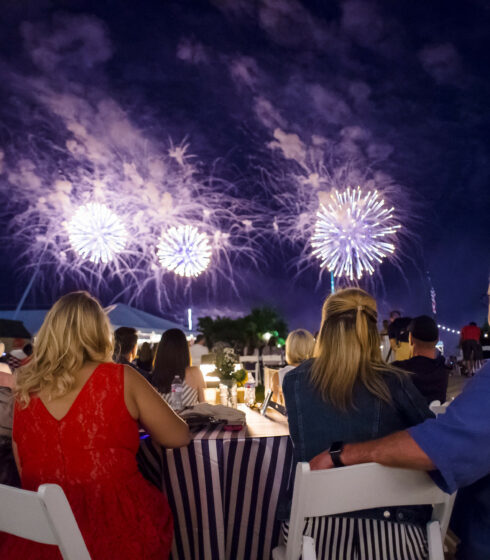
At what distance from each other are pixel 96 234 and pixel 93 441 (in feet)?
53.8

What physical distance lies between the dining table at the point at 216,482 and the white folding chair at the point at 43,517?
1.04 meters

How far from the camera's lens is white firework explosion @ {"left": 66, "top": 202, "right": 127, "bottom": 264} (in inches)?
682

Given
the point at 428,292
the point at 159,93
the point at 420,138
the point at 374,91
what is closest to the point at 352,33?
the point at 374,91

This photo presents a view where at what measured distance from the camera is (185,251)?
61.4 ft

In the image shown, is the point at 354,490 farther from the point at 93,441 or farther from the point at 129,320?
the point at 129,320

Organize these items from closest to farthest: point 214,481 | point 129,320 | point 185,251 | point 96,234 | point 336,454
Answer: point 336,454
point 214,481
point 96,234
point 185,251
point 129,320

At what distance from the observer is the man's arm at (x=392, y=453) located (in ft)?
4.45

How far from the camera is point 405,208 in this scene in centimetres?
1747

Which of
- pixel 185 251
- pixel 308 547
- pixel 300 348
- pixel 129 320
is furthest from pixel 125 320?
pixel 308 547

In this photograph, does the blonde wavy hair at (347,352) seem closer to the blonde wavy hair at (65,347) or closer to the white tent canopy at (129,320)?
the blonde wavy hair at (65,347)

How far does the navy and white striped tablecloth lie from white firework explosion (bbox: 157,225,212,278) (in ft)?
51.7

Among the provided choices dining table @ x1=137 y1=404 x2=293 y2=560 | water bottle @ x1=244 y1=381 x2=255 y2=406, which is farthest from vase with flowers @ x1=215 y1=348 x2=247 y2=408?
dining table @ x1=137 y1=404 x2=293 y2=560

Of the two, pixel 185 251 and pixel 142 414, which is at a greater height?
pixel 185 251

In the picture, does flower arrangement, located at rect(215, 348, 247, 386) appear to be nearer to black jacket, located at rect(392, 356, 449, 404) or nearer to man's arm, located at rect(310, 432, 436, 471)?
black jacket, located at rect(392, 356, 449, 404)
